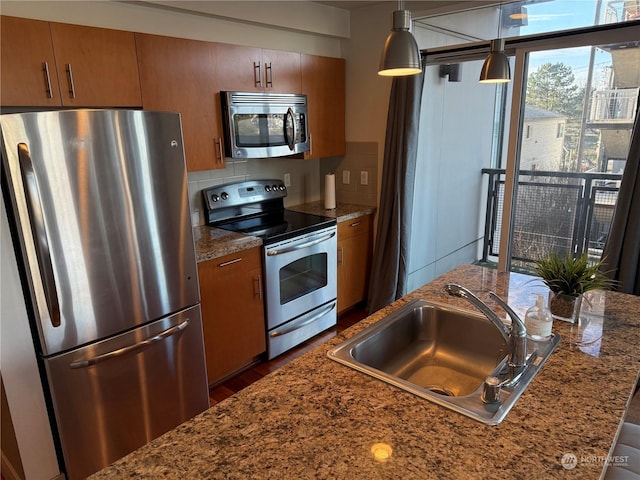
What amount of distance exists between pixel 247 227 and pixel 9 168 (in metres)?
1.59

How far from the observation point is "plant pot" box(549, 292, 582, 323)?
1531 mm

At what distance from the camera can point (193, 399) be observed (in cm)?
234

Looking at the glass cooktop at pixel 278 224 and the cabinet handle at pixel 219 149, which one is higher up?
the cabinet handle at pixel 219 149

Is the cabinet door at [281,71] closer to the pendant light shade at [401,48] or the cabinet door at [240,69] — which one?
the cabinet door at [240,69]

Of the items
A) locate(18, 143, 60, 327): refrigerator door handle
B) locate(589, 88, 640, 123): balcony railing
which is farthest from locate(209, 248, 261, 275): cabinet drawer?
locate(589, 88, 640, 123): balcony railing

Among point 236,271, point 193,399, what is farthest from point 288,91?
point 193,399

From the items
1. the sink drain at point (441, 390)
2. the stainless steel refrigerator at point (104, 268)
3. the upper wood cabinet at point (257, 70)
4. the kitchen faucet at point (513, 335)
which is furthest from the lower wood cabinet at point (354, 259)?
the kitchen faucet at point (513, 335)

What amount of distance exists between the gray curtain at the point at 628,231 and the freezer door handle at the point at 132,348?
244 cm

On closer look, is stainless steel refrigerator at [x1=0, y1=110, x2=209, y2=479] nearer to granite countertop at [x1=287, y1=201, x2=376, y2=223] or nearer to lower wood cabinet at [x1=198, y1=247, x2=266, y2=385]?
lower wood cabinet at [x1=198, y1=247, x2=266, y2=385]

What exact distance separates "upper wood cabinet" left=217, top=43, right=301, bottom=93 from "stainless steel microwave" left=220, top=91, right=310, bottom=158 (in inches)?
2.3

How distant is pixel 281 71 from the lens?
120 inches

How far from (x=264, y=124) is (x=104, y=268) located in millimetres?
1572

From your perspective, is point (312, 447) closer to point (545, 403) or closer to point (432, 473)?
point (432, 473)

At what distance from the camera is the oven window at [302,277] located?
9.73 ft
